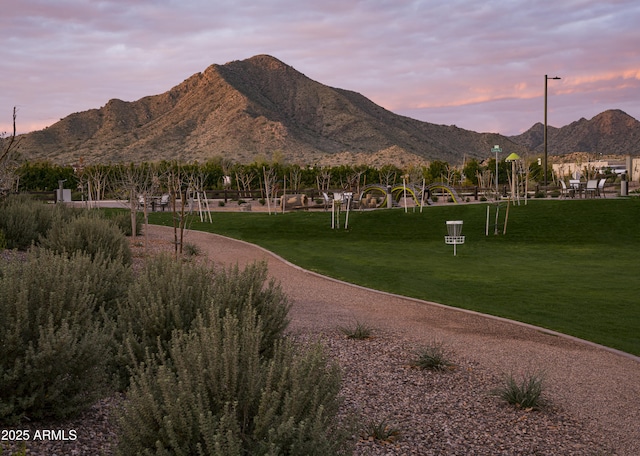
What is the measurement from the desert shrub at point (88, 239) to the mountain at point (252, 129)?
78.2 m

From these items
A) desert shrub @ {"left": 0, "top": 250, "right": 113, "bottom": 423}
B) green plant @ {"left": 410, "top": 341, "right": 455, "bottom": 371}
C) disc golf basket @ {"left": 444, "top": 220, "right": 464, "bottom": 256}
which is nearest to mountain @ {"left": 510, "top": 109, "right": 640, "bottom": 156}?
disc golf basket @ {"left": 444, "top": 220, "right": 464, "bottom": 256}

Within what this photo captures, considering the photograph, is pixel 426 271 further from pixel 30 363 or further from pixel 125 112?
pixel 125 112

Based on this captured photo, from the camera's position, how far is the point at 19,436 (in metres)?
4.74

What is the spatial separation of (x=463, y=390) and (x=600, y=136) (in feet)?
522

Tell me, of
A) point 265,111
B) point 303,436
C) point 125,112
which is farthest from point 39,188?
point 125,112

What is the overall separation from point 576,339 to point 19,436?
26.2ft

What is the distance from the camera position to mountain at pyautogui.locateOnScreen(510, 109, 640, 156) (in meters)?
143

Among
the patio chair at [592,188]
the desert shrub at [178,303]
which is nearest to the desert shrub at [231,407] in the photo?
the desert shrub at [178,303]

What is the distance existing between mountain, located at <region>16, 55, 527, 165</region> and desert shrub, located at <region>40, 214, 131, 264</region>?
256 feet

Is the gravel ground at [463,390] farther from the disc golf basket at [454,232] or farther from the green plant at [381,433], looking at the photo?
the disc golf basket at [454,232]

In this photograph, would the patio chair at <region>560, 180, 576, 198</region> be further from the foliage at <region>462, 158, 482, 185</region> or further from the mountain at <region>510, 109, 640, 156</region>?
the mountain at <region>510, 109, 640, 156</region>

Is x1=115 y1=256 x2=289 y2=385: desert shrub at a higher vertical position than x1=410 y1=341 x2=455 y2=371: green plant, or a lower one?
higher

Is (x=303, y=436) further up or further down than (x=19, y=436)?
further up

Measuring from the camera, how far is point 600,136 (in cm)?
14950
